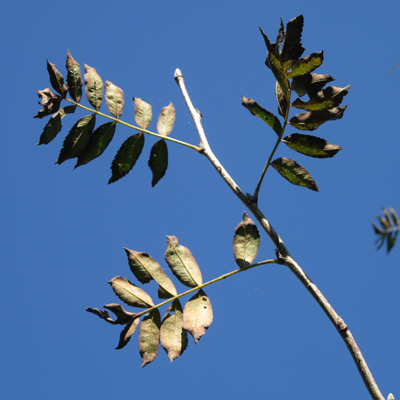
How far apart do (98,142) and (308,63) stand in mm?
1013

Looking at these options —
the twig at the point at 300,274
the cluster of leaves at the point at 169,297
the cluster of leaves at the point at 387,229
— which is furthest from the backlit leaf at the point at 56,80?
the cluster of leaves at the point at 387,229

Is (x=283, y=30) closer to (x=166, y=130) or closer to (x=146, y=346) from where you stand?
(x=166, y=130)

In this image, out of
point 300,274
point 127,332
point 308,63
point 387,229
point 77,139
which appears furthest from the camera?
point 77,139

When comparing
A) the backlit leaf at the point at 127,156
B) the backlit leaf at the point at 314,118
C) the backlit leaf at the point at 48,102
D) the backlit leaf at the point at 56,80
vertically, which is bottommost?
the backlit leaf at the point at 314,118

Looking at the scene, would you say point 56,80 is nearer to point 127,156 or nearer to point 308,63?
point 127,156

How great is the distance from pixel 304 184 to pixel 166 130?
0.72 meters

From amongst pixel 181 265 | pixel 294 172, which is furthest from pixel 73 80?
pixel 294 172

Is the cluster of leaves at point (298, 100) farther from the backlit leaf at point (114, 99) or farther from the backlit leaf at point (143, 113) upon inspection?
the backlit leaf at point (114, 99)

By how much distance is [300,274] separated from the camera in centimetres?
202

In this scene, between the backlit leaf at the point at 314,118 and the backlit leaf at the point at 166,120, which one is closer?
the backlit leaf at the point at 314,118

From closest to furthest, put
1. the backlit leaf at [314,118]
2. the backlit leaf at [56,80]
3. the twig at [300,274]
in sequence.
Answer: the twig at [300,274]
the backlit leaf at [314,118]
the backlit leaf at [56,80]

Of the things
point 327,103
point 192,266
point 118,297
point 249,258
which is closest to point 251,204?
point 249,258

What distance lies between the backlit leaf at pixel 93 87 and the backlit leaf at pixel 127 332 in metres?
1.02

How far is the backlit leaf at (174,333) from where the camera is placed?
2.18 m
